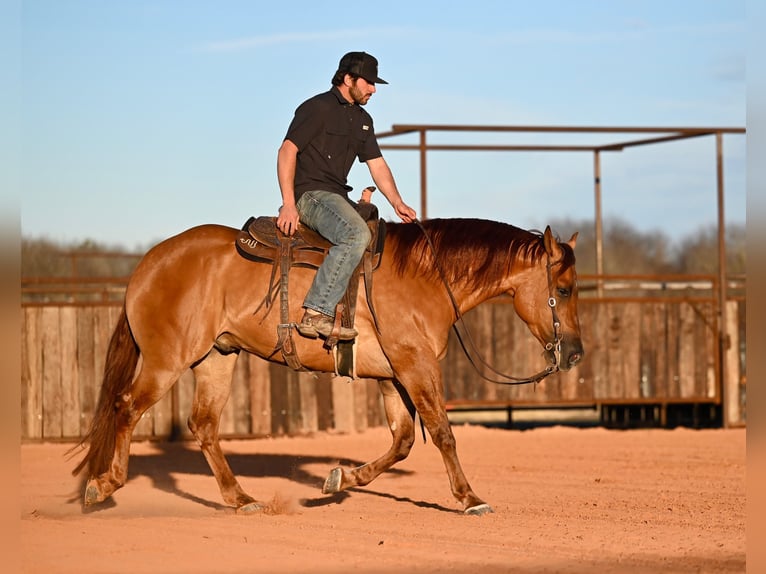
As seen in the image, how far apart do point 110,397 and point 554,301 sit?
3.47 metres

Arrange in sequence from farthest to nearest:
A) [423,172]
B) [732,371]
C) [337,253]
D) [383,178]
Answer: [732,371] → [423,172] → [383,178] → [337,253]

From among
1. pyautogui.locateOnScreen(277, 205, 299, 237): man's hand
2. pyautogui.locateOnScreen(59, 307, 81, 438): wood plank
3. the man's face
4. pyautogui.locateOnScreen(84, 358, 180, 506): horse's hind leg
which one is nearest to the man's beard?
the man's face

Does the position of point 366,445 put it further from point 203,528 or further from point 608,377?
point 203,528

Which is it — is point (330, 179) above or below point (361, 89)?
below

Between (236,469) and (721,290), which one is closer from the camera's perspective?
(236,469)

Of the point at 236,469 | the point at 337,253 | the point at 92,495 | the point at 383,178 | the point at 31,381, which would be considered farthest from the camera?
the point at 31,381

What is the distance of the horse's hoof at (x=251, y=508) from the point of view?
8141 mm

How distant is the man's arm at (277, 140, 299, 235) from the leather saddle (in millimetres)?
178

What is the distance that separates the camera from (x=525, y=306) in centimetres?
812

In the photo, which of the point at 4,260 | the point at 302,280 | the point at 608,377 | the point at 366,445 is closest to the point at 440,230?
the point at 302,280

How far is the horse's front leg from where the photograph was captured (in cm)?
782

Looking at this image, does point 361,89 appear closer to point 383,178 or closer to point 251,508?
point 383,178

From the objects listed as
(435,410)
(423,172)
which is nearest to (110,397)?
(435,410)

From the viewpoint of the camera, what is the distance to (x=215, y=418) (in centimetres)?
852
